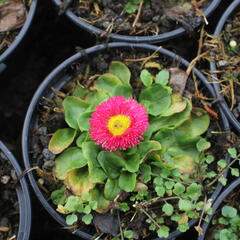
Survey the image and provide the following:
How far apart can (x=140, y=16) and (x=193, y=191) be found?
2.46 ft

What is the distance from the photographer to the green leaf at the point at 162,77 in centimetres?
147

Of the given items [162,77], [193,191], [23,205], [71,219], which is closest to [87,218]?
[71,219]

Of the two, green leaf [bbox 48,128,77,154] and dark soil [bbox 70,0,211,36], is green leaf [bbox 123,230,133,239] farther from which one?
dark soil [bbox 70,0,211,36]

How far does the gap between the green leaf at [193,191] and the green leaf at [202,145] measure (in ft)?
0.49

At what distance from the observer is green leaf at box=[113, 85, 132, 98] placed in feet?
4.77

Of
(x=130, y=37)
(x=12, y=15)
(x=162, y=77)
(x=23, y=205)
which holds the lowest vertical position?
(x=23, y=205)

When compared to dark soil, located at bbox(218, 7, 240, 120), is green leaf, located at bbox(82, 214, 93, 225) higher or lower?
lower

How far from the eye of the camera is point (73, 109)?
1.47 m

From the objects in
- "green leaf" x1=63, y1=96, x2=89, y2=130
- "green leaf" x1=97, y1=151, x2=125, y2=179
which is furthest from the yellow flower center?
"green leaf" x1=63, y1=96, x2=89, y2=130

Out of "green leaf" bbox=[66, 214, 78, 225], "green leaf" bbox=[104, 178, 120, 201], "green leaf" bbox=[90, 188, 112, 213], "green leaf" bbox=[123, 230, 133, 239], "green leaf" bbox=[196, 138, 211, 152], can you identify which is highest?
"green leaf" bbox=[196, 138, 211, 152]

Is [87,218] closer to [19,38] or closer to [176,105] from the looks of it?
[176,105]

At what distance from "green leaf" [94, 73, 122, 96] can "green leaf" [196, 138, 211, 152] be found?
37 centimetres

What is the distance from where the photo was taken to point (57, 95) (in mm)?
1521

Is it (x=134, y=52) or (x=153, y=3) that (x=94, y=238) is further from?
(x=153, y=3)
